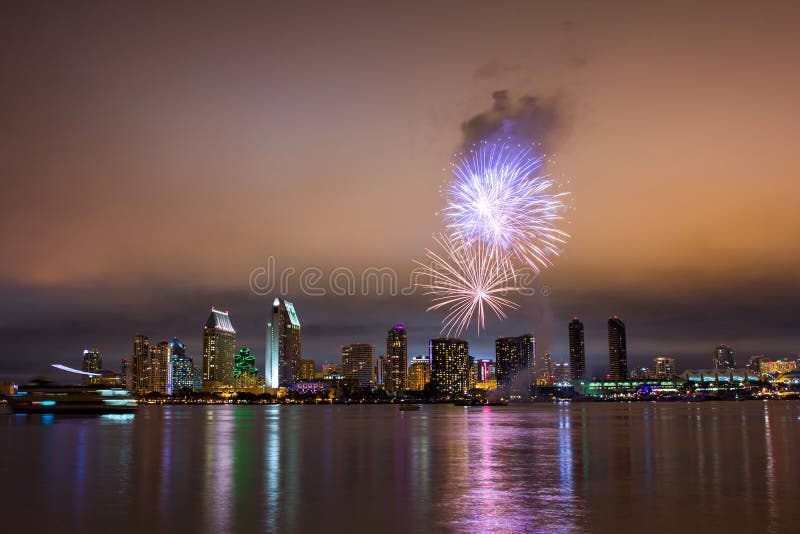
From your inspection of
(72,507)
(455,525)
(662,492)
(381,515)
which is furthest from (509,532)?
(72,507)

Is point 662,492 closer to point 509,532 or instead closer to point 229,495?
point 509,532

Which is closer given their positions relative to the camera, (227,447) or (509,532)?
(509,532)

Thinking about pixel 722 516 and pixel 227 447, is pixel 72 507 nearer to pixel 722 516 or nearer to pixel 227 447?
pixel 722 516

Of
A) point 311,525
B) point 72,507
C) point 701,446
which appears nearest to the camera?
point 311,525

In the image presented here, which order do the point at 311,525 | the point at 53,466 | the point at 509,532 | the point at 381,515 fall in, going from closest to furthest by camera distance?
the point at 509,532 → the point at 311,525 → the point at 381,515 → the point at 53,466

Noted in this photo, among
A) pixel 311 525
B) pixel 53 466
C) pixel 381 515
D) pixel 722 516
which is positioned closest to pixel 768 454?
pixel 722 516

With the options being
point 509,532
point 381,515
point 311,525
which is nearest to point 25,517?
point 311,525

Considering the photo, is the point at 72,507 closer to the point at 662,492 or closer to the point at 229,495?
the point at 229,495

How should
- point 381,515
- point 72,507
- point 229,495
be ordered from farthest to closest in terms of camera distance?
point 229,495, point 72,507, point 381,515

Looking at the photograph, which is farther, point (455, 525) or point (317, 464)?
point (317, 464)

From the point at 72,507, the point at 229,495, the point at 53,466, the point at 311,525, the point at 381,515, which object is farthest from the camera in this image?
the point at 53,466
